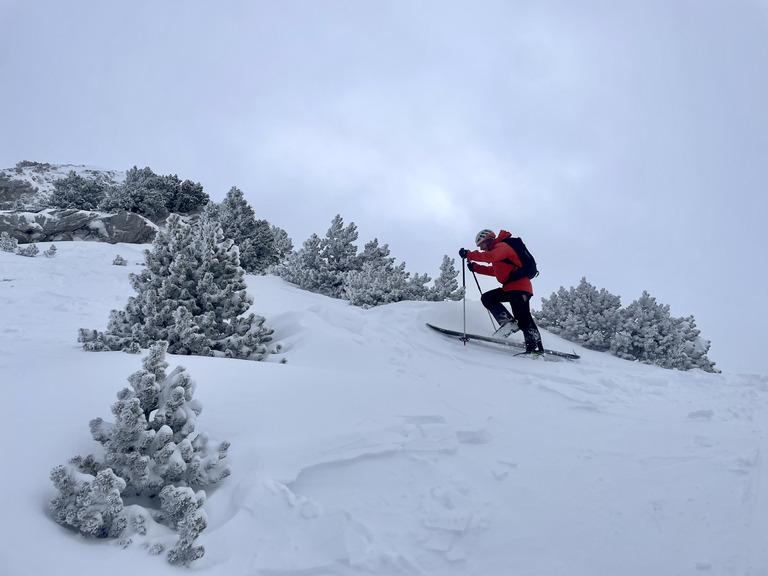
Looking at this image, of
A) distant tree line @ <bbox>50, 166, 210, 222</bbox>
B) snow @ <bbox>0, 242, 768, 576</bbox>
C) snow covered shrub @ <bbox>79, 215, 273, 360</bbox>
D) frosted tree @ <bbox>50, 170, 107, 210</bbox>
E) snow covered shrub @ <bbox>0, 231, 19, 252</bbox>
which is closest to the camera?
snow @ <bbox>0, 242, 768, 576</bbox>

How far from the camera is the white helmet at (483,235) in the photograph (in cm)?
865

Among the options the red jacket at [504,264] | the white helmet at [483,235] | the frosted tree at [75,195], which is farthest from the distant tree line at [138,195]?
the red jacket at [504,264]

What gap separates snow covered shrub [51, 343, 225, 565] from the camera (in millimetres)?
2064

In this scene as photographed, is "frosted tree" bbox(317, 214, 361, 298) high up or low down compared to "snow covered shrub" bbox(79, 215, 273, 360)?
up

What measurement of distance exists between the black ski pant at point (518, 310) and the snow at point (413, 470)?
87.4 inches

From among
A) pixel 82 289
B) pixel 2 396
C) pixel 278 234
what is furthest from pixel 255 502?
pixel 278 234

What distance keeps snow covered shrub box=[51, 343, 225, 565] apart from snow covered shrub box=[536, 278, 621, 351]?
9.28 meters

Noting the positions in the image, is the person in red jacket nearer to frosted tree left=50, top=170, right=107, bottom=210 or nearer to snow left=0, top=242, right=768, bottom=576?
snow left=0, top=242, right=768, bottom=576

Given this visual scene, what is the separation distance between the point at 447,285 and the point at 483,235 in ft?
9.96

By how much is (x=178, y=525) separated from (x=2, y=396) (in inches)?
70.1

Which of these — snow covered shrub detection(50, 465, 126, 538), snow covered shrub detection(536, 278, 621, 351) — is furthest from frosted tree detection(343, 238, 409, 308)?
snow covered shrub detection(50, 465, 126, 538)

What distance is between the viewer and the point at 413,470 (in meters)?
3.07

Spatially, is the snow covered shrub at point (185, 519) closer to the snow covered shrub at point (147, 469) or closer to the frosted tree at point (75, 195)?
the snow covered shrub at point (147, 469)

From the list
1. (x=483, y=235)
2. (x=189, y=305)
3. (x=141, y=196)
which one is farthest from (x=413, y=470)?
(x=141, y=196)
